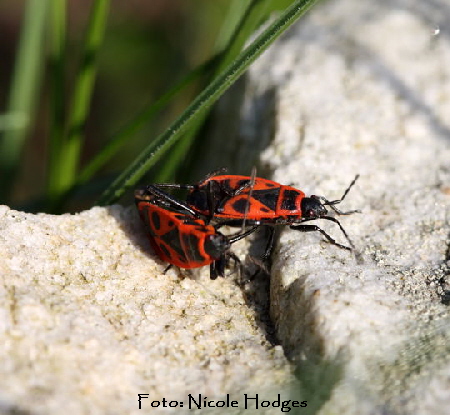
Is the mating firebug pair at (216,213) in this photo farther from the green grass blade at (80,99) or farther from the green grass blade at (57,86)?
the green grass blade at (57,86)

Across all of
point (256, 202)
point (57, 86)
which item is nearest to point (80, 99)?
point (57, 86)

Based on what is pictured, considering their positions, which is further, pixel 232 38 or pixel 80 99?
pixel 80 99

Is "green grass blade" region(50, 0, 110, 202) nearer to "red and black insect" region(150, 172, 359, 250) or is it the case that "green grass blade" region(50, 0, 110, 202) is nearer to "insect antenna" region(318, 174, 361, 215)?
"red and black insect" region(150, 172, 359, 250)

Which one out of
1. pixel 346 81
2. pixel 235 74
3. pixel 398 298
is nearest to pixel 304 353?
pixel 398 298

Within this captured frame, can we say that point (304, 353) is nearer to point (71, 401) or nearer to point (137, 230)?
point (71, 401)

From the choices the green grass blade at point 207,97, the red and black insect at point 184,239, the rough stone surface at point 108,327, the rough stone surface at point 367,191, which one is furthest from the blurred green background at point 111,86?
the rough stone surface at point 108,327

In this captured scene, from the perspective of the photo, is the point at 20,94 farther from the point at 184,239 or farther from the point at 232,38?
the point at 184,239
